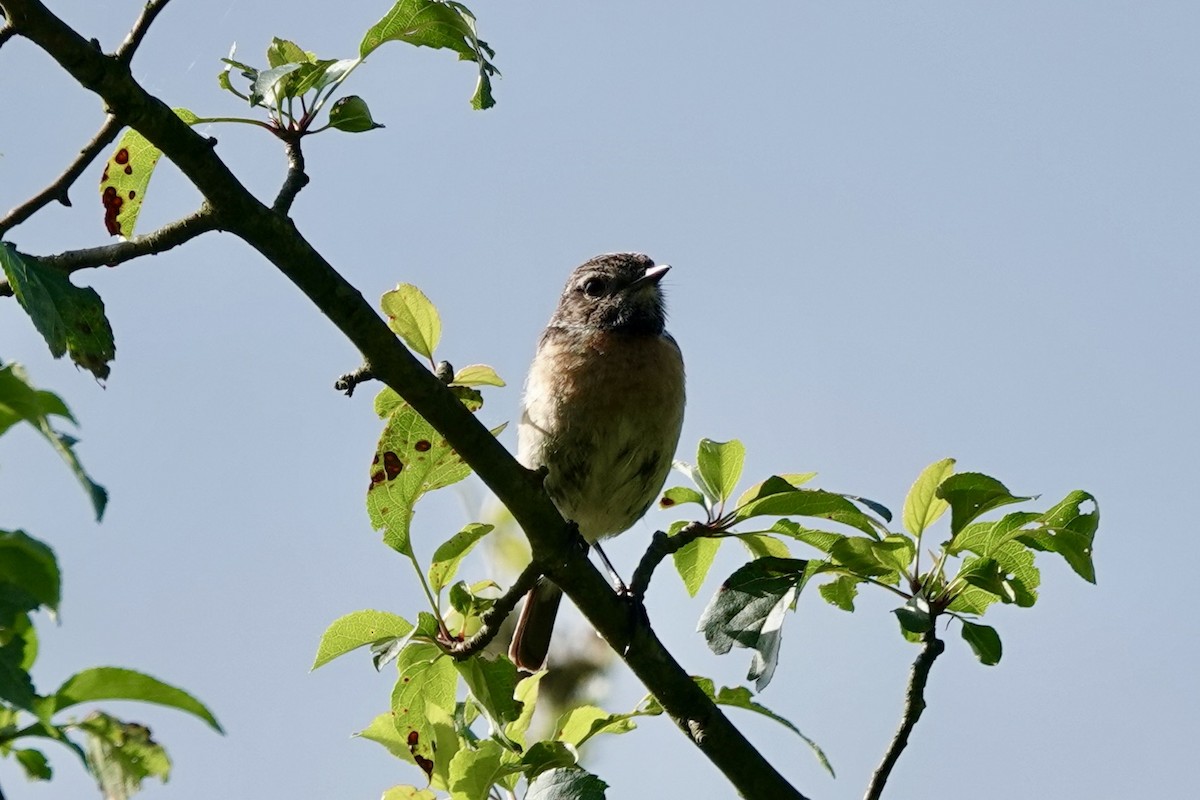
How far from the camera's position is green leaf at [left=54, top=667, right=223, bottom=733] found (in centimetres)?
201

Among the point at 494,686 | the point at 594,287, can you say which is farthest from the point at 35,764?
the point at 594,287

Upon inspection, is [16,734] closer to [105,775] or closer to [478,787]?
[105,775]

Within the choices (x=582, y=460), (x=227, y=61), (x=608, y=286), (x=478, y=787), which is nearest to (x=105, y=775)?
(x=478, y=787)

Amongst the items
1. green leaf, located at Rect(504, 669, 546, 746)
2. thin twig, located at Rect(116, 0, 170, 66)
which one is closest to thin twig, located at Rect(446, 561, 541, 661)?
green leaf, located at Rect(504, 669, 546, 746)

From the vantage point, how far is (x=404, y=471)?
12.9ft

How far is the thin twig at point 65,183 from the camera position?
324cm

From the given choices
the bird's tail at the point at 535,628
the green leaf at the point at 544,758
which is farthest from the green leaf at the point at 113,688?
the bird's tail at the point at 535,628

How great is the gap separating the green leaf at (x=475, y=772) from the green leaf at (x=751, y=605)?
851mm

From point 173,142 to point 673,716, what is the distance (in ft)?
6.89

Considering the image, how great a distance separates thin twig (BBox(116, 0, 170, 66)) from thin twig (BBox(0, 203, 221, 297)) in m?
0.38

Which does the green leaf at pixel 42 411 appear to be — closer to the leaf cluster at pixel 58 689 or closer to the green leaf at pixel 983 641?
the leaf cluster at pixel 58 689

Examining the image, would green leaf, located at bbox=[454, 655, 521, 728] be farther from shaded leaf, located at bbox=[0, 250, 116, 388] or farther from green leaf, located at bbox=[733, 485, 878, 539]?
shaded leaf, located at bbox=[0, 250, 116, 388]

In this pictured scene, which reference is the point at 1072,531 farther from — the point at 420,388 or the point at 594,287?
the point at 594,287

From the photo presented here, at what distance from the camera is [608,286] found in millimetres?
6719
